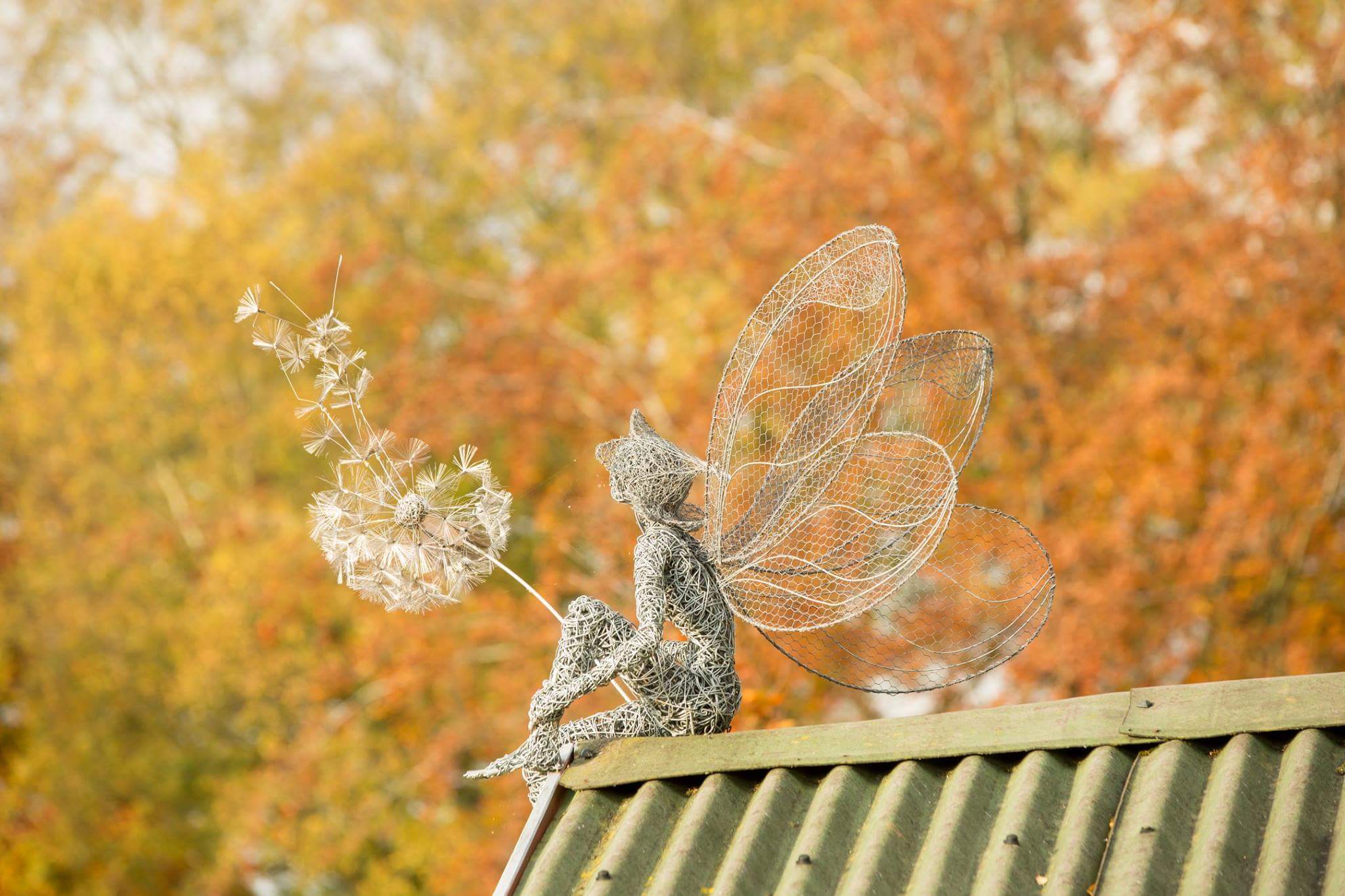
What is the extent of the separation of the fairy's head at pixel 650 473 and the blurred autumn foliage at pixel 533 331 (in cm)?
111

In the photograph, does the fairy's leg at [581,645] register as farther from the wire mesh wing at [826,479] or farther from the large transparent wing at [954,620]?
the large transparent wing at [954,620]

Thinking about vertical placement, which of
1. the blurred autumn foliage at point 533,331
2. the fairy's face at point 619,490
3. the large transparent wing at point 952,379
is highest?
the blurred autumn foliage at point 533,331

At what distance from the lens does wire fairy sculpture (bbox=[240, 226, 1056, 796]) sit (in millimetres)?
3750

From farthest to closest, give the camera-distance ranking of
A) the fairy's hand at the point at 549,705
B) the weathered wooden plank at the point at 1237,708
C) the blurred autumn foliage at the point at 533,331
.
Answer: the blurred autumn foliage at the point at 533,331
the fairy's hand at the point at 549,705
the weathered wooden plank at the point at 1237,708

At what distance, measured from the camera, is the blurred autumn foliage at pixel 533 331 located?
1120cm

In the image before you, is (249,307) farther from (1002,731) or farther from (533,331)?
(533,331)

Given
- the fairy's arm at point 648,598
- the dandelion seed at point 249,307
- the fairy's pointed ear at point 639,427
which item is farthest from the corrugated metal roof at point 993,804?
the dandelion seed at point 249,307

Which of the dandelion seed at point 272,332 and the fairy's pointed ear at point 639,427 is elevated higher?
the fairy's pointed ear at point 639,427

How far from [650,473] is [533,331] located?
1084cm

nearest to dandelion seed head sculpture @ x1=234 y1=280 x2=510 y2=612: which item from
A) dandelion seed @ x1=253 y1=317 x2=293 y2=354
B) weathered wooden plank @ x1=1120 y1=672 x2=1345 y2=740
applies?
dandelion seed @ x1=253 y1=317 x2=293 y2=354

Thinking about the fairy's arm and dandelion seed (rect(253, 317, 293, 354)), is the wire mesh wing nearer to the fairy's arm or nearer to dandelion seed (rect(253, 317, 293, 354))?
the fairy's arm

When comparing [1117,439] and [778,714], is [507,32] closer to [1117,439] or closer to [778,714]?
[1117,439]

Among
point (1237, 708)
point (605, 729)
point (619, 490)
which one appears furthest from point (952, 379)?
point (605, 729)

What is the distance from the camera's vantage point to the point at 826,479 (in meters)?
4.14
